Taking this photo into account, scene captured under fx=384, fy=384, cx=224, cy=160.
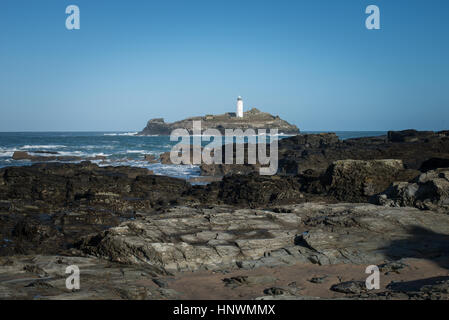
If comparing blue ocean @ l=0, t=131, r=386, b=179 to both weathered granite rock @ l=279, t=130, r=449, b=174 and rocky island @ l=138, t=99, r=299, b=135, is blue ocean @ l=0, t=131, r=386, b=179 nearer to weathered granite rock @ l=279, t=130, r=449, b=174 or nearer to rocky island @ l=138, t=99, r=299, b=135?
weathered granite rock @ l=279, t=130, r=449, b=174

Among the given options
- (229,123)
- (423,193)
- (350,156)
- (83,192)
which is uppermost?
(229,123)

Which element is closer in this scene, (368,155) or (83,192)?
(83,192)

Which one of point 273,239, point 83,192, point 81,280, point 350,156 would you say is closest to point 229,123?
point 350,156

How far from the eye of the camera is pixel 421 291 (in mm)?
4898

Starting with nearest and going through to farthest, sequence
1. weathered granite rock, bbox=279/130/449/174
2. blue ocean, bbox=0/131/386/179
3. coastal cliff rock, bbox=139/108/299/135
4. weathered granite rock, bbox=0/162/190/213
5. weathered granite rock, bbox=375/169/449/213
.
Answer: weathered granite rock, bbox=375/169/449/213 < weathered granite rock, bbox=0/162/190/213 < weathered granite rock, bbox=279/130/449/174 < blue ocean, bbox=0/131/386/179 < coastal cliff rock, bbox=139/108/299/135

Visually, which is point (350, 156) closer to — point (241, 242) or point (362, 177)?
point (362, 177)

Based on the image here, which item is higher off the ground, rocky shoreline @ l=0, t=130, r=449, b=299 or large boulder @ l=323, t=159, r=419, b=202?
large boulder @ l=323, t=159, r=419, b=202

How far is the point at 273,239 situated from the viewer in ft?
24.6

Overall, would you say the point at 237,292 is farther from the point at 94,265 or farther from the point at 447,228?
the point at 447,228

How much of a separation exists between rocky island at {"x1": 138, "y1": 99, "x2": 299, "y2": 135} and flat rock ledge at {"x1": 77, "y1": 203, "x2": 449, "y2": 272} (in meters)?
82.9

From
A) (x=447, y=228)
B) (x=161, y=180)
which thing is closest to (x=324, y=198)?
(x=447, y=228)

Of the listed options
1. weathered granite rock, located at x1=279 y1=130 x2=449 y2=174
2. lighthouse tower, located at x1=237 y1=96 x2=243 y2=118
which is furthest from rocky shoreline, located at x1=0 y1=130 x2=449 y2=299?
lighthouse tower, located at x1=237 y1=96 x2=243 y2=118

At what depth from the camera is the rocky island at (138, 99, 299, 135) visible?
97688 millimetres

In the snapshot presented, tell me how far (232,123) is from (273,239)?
90148 millimetres
